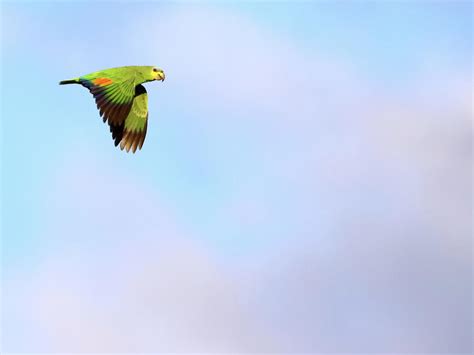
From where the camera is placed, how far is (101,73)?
86.5 metres

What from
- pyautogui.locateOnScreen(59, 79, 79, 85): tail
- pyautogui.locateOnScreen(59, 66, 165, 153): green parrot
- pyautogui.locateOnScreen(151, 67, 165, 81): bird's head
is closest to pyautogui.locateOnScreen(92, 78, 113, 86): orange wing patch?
pyautogui.locateOnScreen(59, 66, 165, 153): green parrot

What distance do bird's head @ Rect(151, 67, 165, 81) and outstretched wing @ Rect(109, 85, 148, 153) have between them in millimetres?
1129

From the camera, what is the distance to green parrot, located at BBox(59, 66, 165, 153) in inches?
3359

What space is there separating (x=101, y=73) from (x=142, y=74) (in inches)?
106

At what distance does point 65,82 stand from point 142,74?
4.83 m

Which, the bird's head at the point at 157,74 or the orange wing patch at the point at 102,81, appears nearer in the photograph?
the orange wing patch at the point at 102,81

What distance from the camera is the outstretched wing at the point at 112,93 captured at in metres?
84.8

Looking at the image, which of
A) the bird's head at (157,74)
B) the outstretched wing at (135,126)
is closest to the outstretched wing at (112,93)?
the outstretched wing at (135,126)

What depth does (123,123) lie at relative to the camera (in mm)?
86625

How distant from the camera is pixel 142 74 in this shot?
87.6 meters

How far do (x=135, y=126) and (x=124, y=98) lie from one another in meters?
2.05

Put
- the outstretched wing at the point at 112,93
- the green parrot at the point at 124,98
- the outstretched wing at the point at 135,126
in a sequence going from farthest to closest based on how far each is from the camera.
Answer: the outstretched wing at the point at 135,126, the green parrot at the point at 124,98, the outstretched wing at the point at 112,93

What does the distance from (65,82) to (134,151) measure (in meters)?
6.15

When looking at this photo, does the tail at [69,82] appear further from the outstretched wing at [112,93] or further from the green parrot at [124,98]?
the outstretched wing at [112,93]
